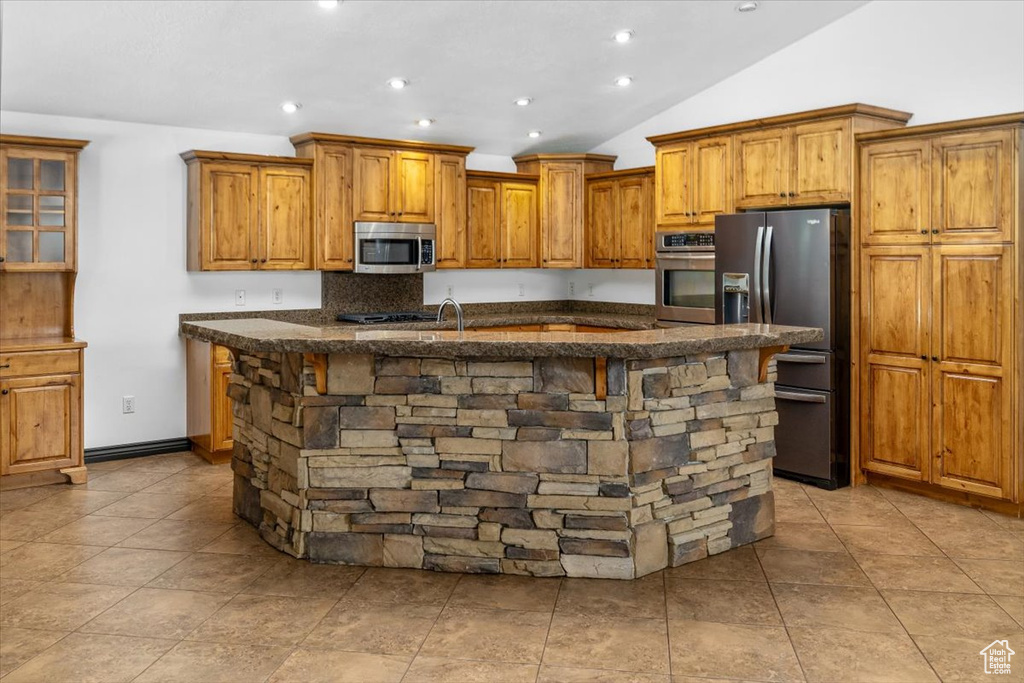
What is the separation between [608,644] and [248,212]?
14.0ft

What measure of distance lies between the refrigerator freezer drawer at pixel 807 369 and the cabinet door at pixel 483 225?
111 inches

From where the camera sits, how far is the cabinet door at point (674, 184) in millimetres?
6238

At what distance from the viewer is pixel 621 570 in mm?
3691

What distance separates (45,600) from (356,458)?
52.7 inches

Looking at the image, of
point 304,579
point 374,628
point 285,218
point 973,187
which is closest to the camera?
point 374,628

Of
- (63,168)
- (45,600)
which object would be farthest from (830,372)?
(63,168)

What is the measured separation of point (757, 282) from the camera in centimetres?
551

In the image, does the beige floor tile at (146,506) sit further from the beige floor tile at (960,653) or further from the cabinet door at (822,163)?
the cabinet door at (822,163)

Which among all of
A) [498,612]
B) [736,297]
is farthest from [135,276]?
[736,297]

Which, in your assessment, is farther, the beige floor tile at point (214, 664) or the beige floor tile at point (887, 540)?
the beige floor tile at point (887, 540)

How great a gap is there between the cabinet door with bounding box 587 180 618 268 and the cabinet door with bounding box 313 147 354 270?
2.15 meters

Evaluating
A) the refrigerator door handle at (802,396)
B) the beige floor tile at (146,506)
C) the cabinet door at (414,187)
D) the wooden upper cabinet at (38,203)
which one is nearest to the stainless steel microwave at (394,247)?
the cabinet door at (414,187)

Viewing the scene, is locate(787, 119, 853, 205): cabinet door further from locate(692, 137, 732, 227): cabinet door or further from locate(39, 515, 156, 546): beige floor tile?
locate(39, 515, 156, 546): beige floor tile

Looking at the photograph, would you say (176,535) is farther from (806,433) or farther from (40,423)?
(806,433)
